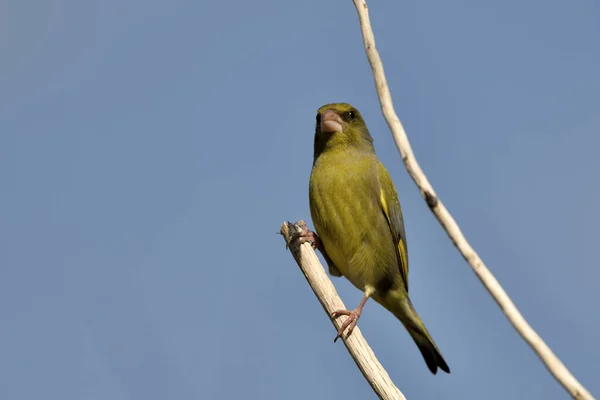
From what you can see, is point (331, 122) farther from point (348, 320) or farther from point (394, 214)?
point (348, 320)

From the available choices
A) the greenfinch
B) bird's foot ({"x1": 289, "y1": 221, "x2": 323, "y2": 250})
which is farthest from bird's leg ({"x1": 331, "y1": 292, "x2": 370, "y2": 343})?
bird's foot ({"x1": 289, "y1": 221, "x2": 323, "y2": 250})

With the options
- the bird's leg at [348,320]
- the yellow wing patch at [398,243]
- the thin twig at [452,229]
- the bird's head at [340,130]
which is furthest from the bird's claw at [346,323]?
the thin twig at [452,229]

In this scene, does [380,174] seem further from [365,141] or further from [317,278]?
[317,278]

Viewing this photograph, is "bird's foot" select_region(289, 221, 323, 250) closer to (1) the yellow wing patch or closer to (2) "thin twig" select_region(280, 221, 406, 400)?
(2) "thin twig" select_region(280, 221, 406, 400)

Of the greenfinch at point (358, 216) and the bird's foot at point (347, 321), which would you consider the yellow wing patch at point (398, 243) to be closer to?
the greenfinch at point (358, 216)

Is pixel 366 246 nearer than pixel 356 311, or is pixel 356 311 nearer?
pixel 356 311

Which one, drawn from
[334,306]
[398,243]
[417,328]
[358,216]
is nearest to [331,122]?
[358,216]

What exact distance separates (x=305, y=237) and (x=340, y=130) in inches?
41.5

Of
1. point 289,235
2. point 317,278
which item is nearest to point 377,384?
point 317,278

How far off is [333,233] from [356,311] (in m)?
0.67

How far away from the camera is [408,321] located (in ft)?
22.2

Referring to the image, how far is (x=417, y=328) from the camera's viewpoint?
677 cm

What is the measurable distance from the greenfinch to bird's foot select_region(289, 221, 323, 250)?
0.6 inches

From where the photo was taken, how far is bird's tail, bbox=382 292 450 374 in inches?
261
